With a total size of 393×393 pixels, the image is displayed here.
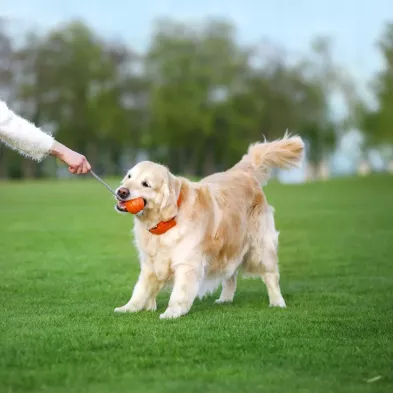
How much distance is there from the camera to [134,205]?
7.28 metres

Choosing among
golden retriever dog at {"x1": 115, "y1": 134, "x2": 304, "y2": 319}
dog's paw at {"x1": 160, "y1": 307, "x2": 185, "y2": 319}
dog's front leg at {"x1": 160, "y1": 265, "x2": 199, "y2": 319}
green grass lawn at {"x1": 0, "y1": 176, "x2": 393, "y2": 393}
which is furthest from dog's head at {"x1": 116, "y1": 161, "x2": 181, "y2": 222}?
green grass lawn at {"x1": 0, "y1": 176, "x2": 393, "y2": 393}

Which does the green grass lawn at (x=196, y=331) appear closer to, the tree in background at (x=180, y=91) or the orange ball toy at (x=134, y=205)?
the orange ball toy at (x=134, y=205)

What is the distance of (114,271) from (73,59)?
199 ft

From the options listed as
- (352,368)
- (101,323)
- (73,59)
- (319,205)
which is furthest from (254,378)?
(73,59)

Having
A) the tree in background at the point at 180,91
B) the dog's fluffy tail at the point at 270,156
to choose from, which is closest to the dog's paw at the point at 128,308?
the dog's fluffy tail at the point at 270,156

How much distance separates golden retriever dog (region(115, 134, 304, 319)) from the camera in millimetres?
7398

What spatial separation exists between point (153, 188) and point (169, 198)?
17 centimetres

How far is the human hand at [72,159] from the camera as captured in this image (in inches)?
253

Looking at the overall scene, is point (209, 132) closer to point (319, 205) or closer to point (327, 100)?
point (327, 100)

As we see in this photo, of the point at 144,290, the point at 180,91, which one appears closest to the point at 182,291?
the point at 144,290

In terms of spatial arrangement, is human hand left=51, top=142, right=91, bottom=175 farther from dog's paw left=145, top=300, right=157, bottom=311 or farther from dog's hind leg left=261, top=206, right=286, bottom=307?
dog's hind leg left=261, top=206, right=286, bottom=307

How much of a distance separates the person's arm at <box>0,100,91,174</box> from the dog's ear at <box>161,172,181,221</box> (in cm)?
108

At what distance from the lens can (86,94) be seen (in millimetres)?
71375

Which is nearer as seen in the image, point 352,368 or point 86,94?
point 352,368
